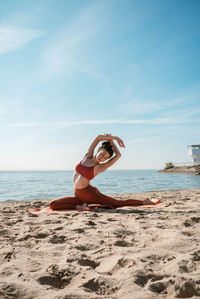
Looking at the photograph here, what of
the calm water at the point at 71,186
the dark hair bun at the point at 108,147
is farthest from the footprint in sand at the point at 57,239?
the calm water at the point at 71,186

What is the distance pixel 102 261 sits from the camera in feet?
7.43

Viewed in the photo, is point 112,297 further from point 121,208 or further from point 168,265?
point 121,208

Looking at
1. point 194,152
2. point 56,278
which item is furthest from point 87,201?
point 194,152

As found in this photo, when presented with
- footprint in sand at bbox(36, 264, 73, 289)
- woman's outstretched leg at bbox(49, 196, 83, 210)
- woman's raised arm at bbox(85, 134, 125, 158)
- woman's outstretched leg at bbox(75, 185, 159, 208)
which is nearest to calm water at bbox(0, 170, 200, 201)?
woman's outstretched leg at bbox(49, 196, 83, 210)

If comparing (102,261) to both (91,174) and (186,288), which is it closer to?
(186,288)

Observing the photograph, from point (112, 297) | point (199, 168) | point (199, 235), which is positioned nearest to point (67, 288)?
point (112, 297)

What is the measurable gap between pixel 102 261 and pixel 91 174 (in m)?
3.06

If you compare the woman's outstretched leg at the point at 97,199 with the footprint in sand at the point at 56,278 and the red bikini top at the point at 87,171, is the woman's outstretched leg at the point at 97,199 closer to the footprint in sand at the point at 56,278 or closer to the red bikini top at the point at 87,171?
the red bikini top at the point at 87,171

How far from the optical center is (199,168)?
37125 mm

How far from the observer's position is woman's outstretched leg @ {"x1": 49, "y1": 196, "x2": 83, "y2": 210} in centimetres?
537

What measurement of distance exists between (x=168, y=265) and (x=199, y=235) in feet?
3.36

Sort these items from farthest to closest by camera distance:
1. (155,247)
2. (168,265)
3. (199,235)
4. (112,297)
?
(199,235) < (155,247) < (168,265) < (112,297)

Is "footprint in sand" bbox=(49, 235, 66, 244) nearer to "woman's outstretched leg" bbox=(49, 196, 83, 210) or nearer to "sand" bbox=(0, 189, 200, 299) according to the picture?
"sand" bbox=(0, 189, 200, 299)

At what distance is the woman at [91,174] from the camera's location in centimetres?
530
